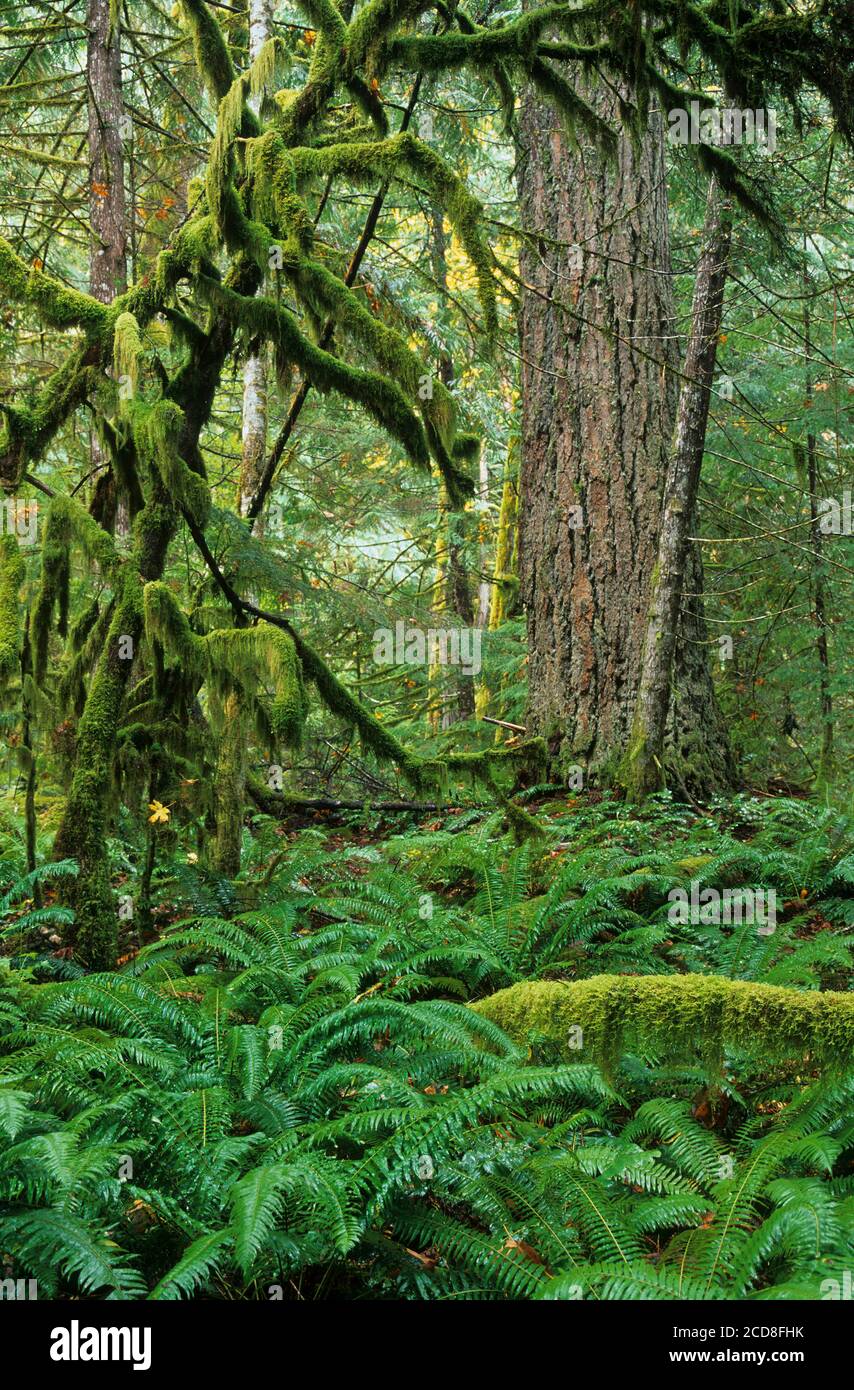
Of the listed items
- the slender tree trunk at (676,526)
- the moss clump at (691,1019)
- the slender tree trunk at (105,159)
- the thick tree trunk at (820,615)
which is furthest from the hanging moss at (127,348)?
the thick tree trunk at (820,615)

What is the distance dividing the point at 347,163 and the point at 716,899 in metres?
4.43

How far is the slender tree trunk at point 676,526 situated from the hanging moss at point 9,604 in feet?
14.1

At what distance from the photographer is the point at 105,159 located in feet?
24.4

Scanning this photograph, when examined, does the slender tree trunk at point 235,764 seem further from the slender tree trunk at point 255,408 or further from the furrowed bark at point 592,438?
the furrowed bark at point 592,438

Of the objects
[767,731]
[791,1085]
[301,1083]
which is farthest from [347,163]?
[767,731]

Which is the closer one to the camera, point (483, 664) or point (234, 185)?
point (234, 185)

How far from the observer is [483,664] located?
10078 millimetres

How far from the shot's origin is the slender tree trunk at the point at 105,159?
7328 mm

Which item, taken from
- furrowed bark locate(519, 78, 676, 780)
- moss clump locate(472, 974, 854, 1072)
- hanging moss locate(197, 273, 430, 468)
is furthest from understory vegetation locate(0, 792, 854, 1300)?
furrowed bark locate(519, 78, 676, 780)

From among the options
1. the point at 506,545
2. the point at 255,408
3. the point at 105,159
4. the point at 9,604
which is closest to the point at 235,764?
the point at 9,604

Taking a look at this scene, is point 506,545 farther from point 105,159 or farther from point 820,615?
point 105,159
